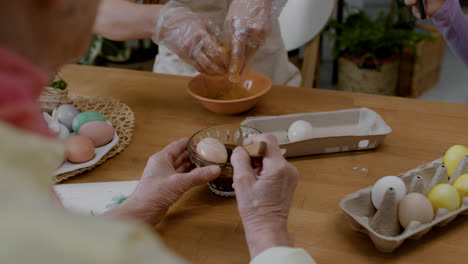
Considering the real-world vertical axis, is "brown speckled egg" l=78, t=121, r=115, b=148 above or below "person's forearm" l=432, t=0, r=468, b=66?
below

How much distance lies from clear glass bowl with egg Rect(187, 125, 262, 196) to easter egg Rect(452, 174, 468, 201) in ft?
1.37

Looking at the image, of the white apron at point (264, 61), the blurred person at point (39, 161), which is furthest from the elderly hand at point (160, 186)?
the white apron at point (264, 61)

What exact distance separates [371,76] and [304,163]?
1.87 m

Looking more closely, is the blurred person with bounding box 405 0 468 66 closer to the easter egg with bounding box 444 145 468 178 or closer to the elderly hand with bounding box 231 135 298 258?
the easter egg with bounding box 444 145 468 178

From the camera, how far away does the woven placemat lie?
1.07 meters

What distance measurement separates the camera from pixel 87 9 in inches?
16.4

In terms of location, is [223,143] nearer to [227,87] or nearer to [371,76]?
[227,87]

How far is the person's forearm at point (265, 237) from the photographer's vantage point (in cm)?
65

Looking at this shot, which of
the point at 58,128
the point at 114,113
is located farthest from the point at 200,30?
the point at 58,128

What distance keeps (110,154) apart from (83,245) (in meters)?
0.76

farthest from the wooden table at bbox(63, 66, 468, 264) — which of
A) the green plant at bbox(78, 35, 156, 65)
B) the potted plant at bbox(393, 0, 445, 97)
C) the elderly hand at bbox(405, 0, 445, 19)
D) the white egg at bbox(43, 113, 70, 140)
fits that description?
the potted plant at bbox(393, 0, 445, 97)

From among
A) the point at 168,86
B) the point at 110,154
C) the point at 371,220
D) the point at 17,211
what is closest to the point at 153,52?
the point at 168,86

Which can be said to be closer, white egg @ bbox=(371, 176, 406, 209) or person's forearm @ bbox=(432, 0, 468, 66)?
white egg @ bbox=(371, 176, 406, 209)

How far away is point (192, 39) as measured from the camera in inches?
44.6
